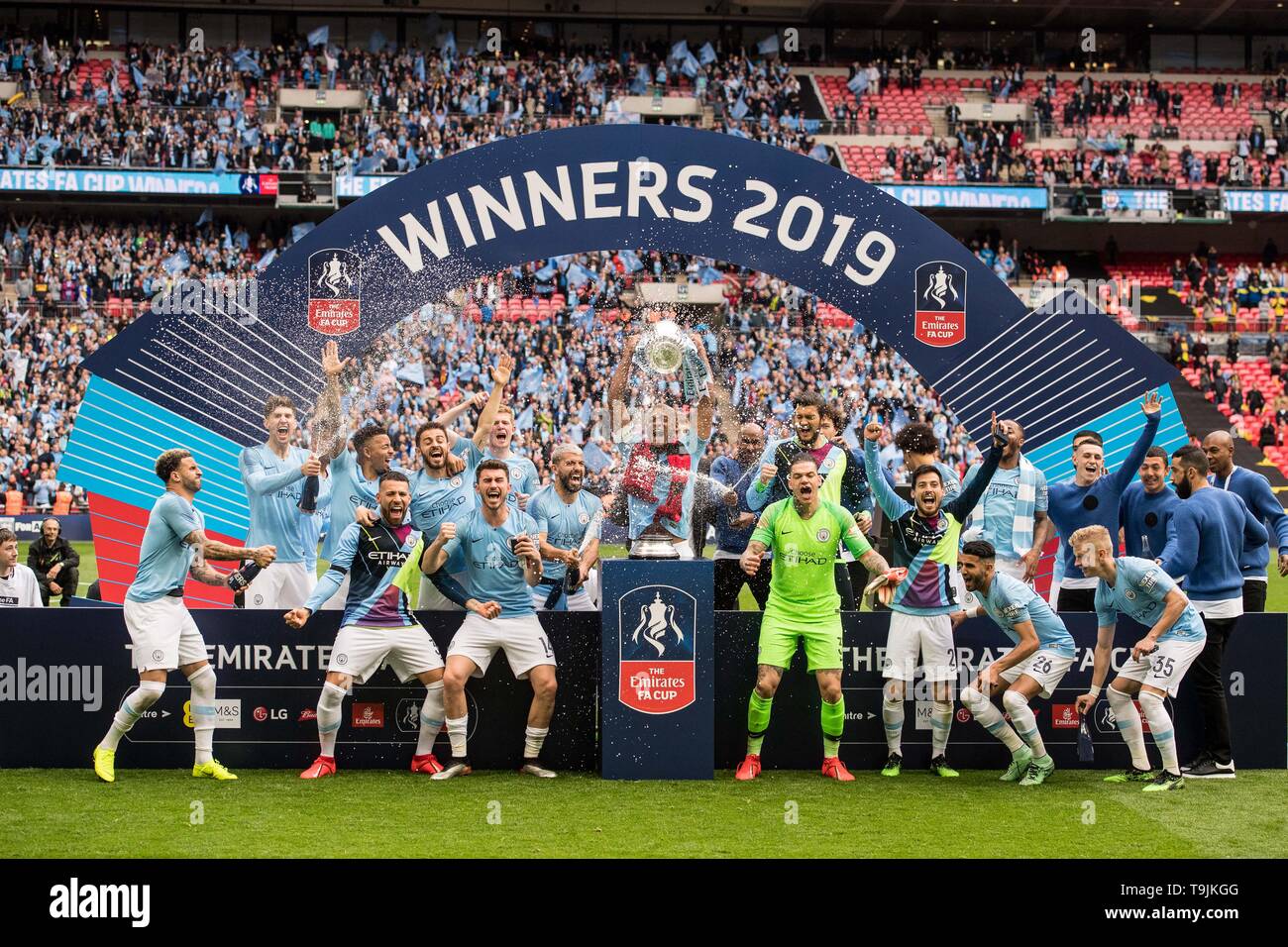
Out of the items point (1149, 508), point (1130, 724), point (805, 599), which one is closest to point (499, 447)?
point (805, 599)

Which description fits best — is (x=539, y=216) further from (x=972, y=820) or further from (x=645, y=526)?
(x=972, y=820)

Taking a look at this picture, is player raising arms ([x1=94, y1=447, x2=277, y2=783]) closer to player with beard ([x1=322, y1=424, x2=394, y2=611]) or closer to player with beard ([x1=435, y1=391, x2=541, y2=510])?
player with beard ([x1=322, y1=424, x2=394, y2=611])

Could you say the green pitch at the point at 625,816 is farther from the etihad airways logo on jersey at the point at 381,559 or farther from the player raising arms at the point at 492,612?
the etihad airways logo on jersey at the point at 381,559

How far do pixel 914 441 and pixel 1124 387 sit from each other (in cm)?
254

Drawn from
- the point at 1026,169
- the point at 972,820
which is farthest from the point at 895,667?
the point at 1026,169

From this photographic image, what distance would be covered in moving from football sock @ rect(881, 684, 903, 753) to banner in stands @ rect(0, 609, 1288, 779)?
177 mm

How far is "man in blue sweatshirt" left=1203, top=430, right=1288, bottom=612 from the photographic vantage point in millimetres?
9859

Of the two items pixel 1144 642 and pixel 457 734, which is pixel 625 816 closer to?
pixel 457 734

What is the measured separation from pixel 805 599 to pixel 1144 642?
1.98 metres

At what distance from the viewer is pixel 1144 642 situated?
8.45 metres

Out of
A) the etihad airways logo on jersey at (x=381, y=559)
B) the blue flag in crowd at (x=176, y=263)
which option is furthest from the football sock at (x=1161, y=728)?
the blue flag in crowd at (x=176, y=263)

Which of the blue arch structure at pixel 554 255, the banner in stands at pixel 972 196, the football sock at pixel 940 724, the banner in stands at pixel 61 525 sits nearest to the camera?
the football sock at pixel 940 724

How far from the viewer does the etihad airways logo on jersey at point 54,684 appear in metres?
9.08

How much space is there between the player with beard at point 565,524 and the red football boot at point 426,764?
1.20 metres
